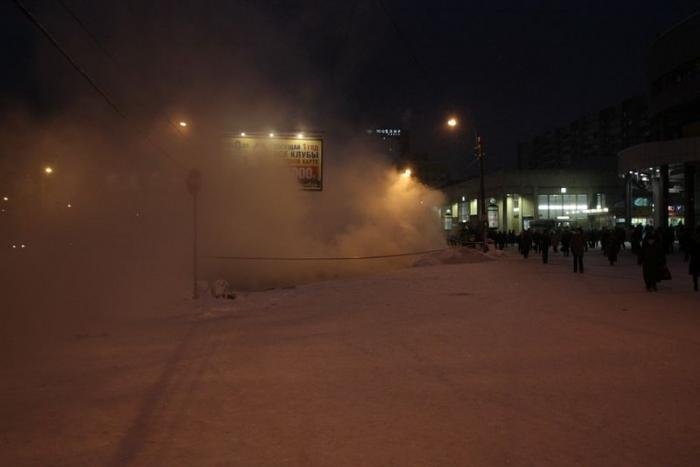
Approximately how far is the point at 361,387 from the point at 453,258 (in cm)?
1921

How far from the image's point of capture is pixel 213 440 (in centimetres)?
466

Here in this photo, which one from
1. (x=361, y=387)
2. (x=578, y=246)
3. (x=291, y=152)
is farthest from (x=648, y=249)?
(x=291, y=152)

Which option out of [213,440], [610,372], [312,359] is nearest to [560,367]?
[610,372]

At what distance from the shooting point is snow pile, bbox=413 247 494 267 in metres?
24.6

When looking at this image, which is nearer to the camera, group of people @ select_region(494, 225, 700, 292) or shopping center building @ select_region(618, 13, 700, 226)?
group of people @ select_region(494, 225, 700, 292)

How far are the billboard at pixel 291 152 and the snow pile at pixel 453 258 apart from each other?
20.3 ft

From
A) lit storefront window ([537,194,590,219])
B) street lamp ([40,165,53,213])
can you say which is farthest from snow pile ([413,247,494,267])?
lit storefront window ([537,194,590,219])

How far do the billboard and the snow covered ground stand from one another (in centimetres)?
1548

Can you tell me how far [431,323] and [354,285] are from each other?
6.74m

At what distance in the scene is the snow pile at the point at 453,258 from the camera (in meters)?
24.6

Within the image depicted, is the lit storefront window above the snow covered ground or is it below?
above

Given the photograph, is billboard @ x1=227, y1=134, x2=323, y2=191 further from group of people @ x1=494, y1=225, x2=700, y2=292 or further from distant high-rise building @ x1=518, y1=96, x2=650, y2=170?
distant high-rise building @ x1=518, y1=96, x2=650, y2=170

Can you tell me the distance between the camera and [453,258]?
24906mm

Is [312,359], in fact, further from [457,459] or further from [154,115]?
[154,115]
